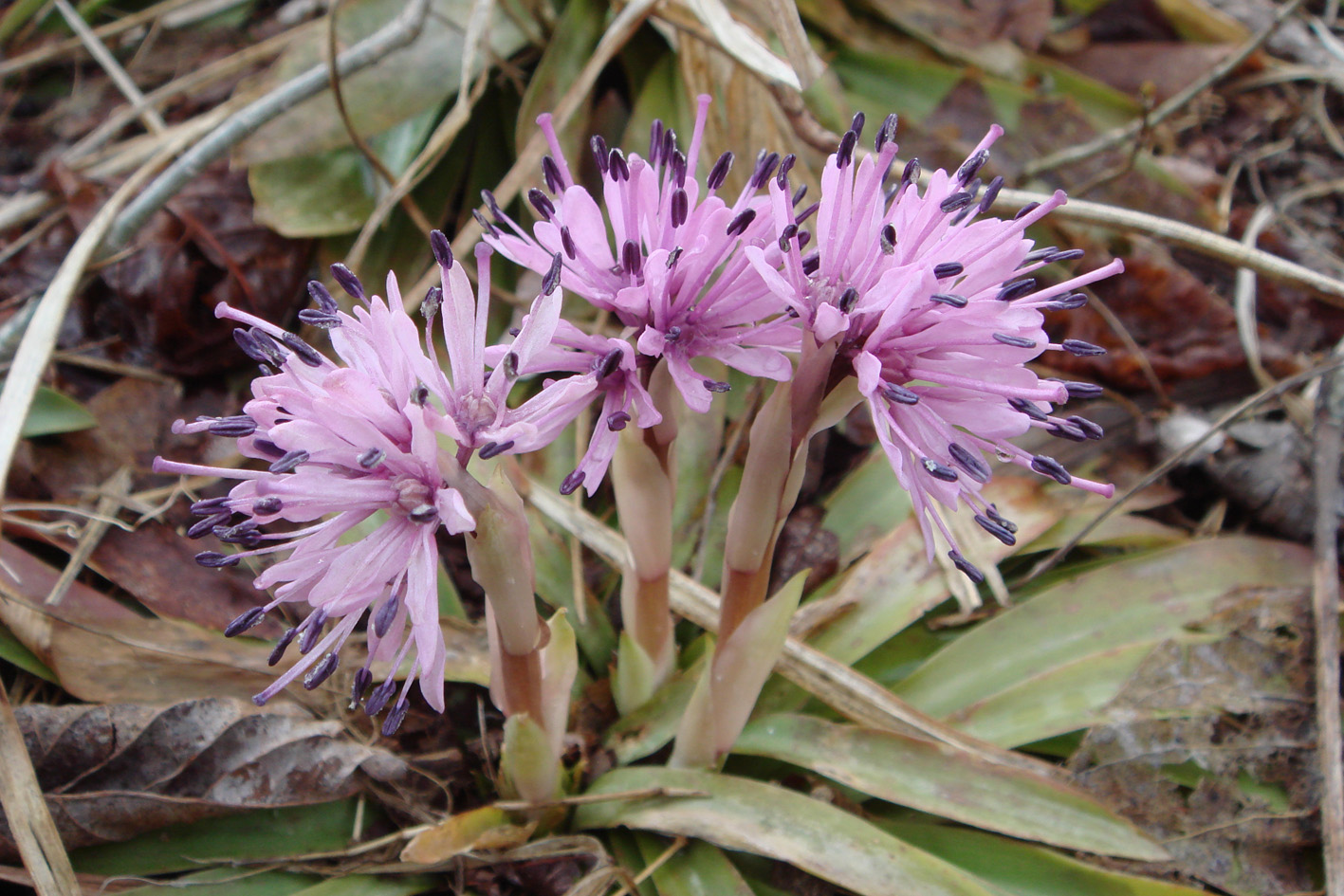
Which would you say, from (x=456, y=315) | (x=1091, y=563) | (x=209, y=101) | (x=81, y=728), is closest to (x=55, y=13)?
(x=209, y=101)

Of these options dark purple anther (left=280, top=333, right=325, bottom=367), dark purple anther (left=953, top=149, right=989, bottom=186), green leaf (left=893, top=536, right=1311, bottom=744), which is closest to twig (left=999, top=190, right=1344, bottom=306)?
green leaf (left=893, top=536, right=1311, bottom=744)

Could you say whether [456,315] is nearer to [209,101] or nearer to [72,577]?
[72,577]

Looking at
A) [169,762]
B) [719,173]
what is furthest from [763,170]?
[169,762]

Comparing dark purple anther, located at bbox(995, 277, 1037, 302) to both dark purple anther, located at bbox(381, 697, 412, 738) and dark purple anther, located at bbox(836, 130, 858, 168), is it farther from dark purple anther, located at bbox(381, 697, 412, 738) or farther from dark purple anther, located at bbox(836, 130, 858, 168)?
dark purple anther, located at bbox(381, 697, 412, 738)

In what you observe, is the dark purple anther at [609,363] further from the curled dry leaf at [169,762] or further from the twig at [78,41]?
the twig at [78,41]

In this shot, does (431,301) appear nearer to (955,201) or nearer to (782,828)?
(955,201)
